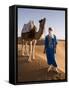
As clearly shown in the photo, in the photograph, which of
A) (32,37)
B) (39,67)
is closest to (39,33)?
(32,37)

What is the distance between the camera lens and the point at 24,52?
152cm

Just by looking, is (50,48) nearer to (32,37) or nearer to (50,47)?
(50,47)

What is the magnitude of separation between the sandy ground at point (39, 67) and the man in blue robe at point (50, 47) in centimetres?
2

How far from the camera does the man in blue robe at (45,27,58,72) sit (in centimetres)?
158

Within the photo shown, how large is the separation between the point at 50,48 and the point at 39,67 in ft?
0.40

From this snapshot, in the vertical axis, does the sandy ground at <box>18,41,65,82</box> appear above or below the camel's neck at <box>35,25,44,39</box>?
below

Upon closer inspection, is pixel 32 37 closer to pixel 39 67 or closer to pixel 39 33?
pixel 39 33

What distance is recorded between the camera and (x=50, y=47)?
1.59m

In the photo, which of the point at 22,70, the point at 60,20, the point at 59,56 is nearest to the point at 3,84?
the point at 22,70

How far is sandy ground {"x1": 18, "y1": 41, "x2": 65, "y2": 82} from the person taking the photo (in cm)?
152

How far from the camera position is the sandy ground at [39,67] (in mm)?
1520

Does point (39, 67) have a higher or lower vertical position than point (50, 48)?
lower

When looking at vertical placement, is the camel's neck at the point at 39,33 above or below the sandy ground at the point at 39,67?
above
